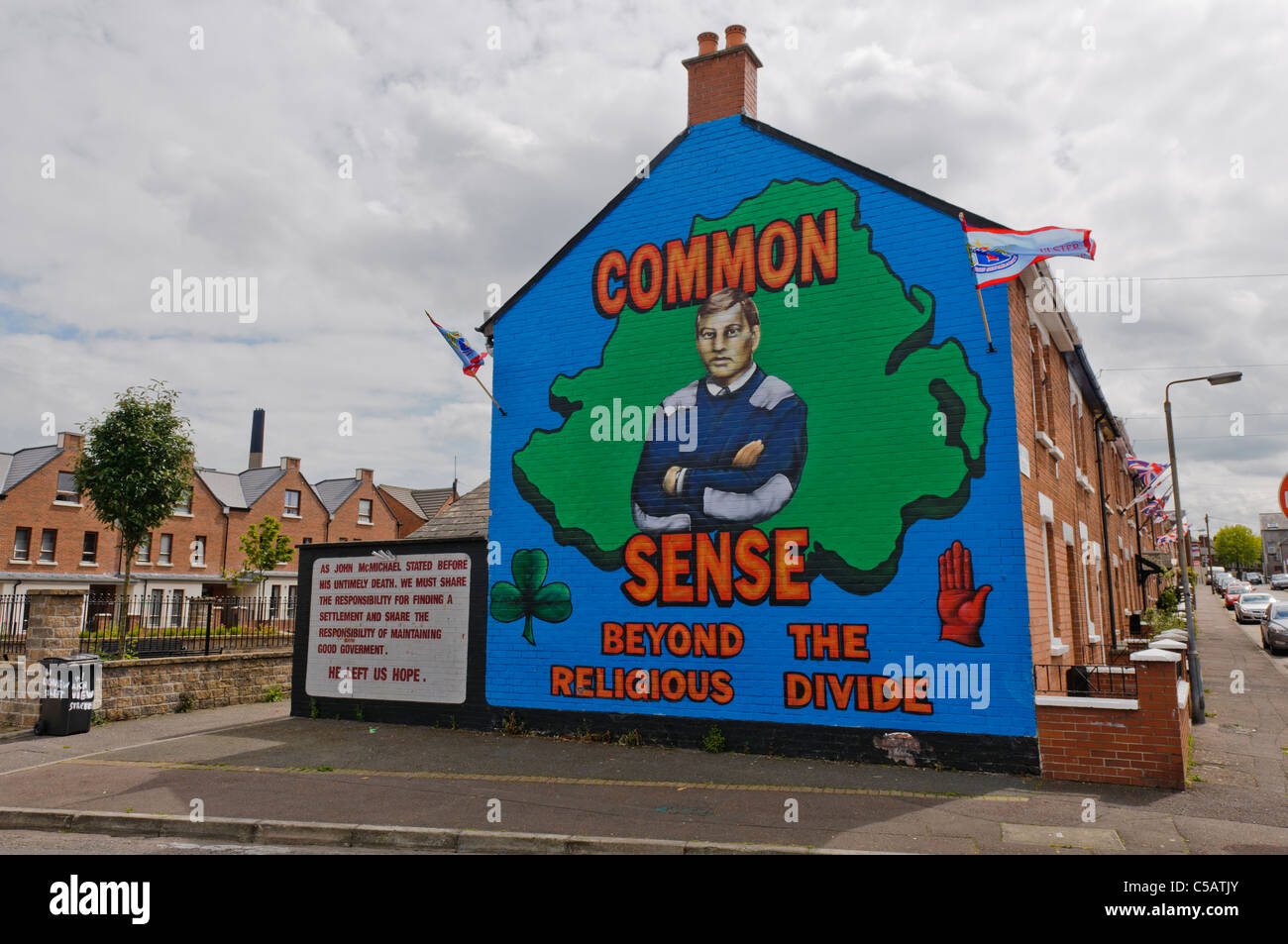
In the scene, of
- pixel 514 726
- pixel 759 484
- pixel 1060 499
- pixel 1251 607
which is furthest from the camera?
pixel 1251 607

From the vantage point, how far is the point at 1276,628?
25.9 m

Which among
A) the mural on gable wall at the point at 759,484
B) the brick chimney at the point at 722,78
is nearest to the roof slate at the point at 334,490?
the mural on gable wall at the point at 759,484

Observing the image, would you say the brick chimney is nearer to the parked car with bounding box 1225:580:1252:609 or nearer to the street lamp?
the street lamp

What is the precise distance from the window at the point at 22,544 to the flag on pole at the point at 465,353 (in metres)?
33.7

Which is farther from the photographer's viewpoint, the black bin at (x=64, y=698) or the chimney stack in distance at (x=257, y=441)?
the chimney stack in distance at (x=257, y=441)

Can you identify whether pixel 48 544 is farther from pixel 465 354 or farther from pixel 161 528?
pixel 465 354

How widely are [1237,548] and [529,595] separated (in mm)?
147896

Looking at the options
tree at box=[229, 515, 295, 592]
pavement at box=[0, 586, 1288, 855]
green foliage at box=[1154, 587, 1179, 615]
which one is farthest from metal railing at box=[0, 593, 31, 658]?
green foliage at box=[1154, 587, 1179, 615]

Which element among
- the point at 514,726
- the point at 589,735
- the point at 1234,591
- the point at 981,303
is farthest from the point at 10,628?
the point at 1234,591

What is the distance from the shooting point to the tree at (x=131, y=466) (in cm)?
1808

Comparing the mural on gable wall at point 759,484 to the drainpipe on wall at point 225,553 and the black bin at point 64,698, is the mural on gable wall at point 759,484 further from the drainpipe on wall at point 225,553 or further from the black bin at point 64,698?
the drainpipe on wall at point 225,553

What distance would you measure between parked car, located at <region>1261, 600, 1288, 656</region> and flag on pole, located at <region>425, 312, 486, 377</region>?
2677 centimetres
